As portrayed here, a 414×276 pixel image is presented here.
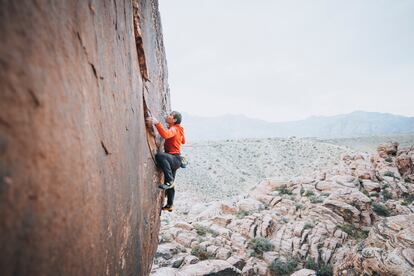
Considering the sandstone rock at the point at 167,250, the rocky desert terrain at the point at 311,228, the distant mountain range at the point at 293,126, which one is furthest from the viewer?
the distant mountain range at the point at 293,126

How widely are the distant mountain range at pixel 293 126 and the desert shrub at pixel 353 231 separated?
141 metres

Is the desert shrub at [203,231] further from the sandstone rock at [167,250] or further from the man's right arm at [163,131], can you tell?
the man's right arm at [163,131]

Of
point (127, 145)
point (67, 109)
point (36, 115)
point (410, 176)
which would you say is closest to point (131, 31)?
point (127, 145)

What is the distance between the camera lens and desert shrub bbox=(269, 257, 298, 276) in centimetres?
1173

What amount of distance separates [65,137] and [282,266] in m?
12.7

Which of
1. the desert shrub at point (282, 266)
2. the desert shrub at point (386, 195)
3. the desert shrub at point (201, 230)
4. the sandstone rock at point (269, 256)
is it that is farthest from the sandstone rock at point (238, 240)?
the desert shrub at point (386, 195)

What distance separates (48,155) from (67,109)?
356mm

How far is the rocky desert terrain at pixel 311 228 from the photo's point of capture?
955 cm

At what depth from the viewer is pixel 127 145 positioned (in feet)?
10.7

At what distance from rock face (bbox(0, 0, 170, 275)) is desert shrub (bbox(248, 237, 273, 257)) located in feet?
36.0

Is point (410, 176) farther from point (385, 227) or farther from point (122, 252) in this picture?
point (122, 252)

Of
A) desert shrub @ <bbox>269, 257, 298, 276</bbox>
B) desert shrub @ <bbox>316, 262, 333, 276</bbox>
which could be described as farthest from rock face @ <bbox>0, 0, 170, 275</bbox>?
desert shrub @ <bbox>316, 262, 333, 276</bbox>

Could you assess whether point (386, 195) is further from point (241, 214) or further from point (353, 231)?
point (241, 214)

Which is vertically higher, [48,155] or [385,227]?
[48,155]
